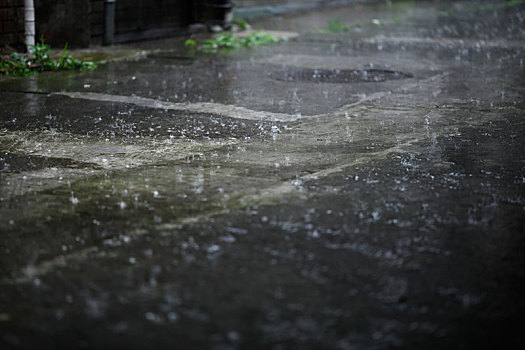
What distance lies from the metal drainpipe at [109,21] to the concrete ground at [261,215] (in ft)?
10.1

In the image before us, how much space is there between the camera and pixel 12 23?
925cm

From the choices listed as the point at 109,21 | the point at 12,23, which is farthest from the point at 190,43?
the point at 12,23

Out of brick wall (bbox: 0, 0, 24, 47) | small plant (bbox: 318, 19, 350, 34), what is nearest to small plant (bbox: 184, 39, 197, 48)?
brick wall (bbox: 0, 0, 24, 47)

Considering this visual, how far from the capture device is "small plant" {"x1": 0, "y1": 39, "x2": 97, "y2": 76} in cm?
830

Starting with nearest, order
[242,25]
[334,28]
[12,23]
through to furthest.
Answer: [12,23], [242,25], [334,28]

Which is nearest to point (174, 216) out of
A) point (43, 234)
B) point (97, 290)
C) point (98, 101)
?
point (43, 234)

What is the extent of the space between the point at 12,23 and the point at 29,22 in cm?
58

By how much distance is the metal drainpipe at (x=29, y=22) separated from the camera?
8734 mm

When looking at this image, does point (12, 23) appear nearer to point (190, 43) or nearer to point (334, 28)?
point (190, 43)

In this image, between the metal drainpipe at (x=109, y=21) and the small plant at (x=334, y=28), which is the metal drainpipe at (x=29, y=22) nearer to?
the metal drainpipe at (x=109, y=21)

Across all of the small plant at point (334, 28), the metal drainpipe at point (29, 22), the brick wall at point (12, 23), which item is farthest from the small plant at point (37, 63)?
the small plant at point (334, 28)

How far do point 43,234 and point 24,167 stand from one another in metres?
1.31

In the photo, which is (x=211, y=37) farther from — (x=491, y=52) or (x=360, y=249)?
(x=360, y=249)

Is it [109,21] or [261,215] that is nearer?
[261,215]
